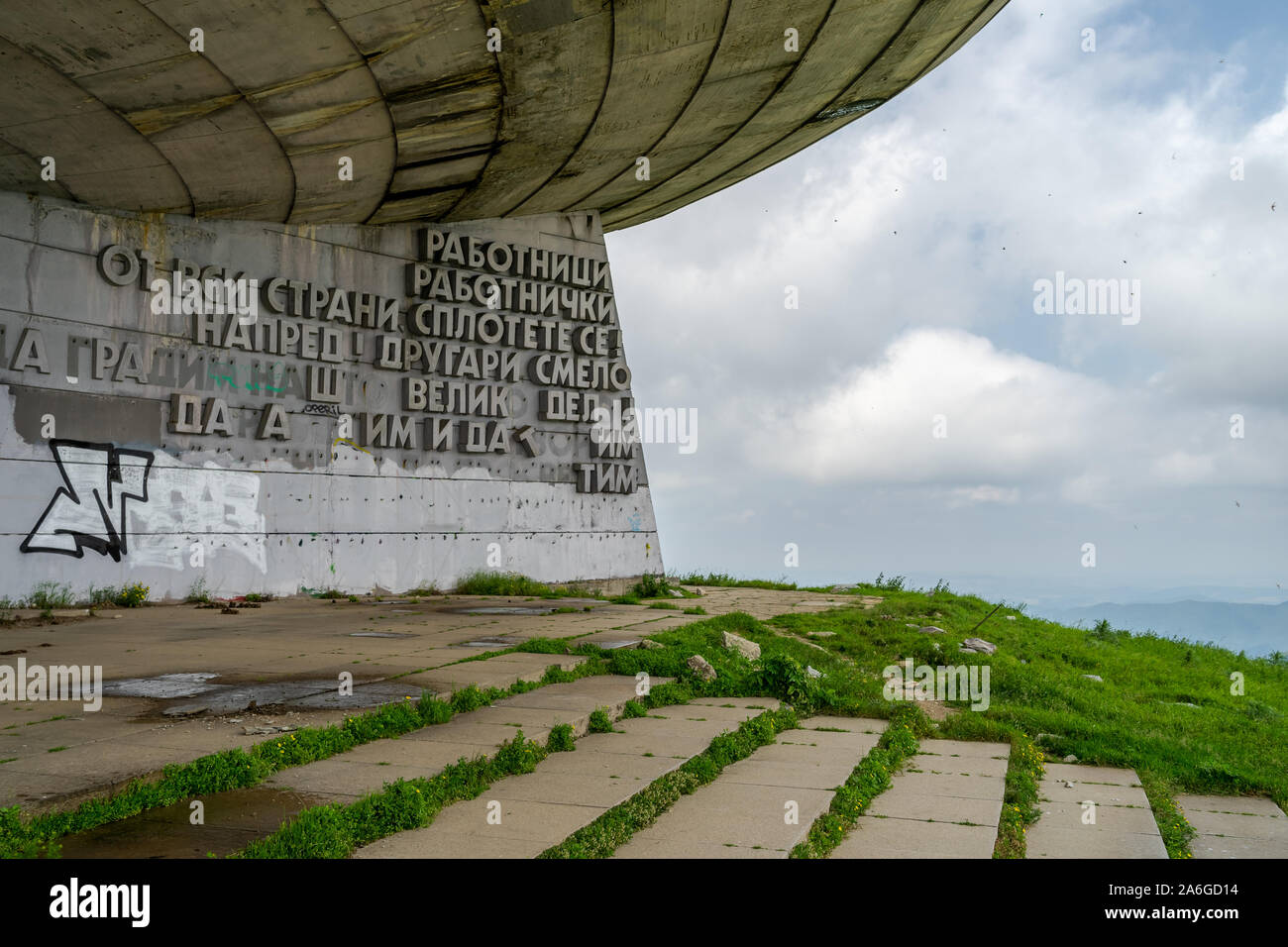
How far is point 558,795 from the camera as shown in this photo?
16.5ft

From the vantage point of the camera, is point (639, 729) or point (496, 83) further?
point (496, 83)

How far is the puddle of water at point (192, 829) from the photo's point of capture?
3.89m

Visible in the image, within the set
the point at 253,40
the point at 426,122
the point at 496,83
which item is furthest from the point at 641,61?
the point at 253,40

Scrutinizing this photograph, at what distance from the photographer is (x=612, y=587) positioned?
20.9 meters

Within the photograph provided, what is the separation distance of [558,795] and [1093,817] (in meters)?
3.03

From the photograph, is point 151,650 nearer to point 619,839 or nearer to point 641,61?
point 619,839

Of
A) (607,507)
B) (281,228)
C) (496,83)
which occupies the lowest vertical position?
(607,507)

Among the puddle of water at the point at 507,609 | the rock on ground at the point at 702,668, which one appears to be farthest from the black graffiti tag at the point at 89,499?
the rock on ground at the point at 702,668

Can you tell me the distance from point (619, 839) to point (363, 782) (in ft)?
4.56

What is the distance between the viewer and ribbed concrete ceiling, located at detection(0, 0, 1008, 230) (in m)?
10.3

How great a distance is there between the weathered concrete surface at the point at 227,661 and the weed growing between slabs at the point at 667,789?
306 mm

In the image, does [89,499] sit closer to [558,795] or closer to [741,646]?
[741,646]
